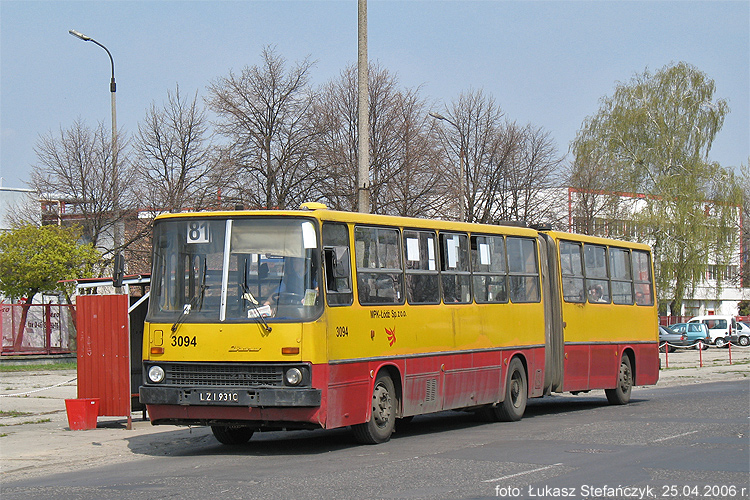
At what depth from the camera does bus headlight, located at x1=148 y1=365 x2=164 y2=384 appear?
11.6 metres

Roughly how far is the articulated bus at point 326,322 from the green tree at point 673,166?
125 ft

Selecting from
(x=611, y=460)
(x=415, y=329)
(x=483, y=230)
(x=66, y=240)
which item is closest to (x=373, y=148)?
(x=66, y=240)

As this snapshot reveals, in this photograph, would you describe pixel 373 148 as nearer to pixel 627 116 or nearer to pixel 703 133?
pixel 627 116

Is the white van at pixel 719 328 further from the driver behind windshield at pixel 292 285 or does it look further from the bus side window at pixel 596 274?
the driver behind windshield at pixel 292 285

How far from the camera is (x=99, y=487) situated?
9328 mm

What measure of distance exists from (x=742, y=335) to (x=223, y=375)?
2080 inches

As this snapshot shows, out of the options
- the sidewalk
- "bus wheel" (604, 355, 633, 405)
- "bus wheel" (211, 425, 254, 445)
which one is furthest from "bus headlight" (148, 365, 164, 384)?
"bus wheel" (604, 355, 633, 405)

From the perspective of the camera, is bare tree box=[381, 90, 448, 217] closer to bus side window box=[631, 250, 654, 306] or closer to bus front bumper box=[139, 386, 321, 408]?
bus side window box=[631, 250, 654, 306]

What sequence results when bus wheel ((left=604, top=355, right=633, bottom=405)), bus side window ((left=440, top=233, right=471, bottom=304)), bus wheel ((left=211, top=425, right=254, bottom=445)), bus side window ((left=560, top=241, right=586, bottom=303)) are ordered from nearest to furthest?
1. bus wheel ((left=211, top=425, right=254, bottom=445))
2. bus side window ((left=440, top=233, right=471, bottom=304))
3. bus side window ((left=560, top=241, right=586, bottom=303))
4. bus wheel ((left=604, top=355, right=633, bottom=405))

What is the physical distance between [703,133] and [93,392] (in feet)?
151

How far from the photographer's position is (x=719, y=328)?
5675 cm

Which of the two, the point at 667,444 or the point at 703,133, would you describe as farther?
the point at 703,133

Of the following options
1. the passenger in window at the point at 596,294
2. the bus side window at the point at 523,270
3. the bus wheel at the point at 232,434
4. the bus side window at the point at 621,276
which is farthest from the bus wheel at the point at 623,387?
the bus wheel at the point at 232,434

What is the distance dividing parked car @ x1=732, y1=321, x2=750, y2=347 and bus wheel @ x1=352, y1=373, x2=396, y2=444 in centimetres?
5026
